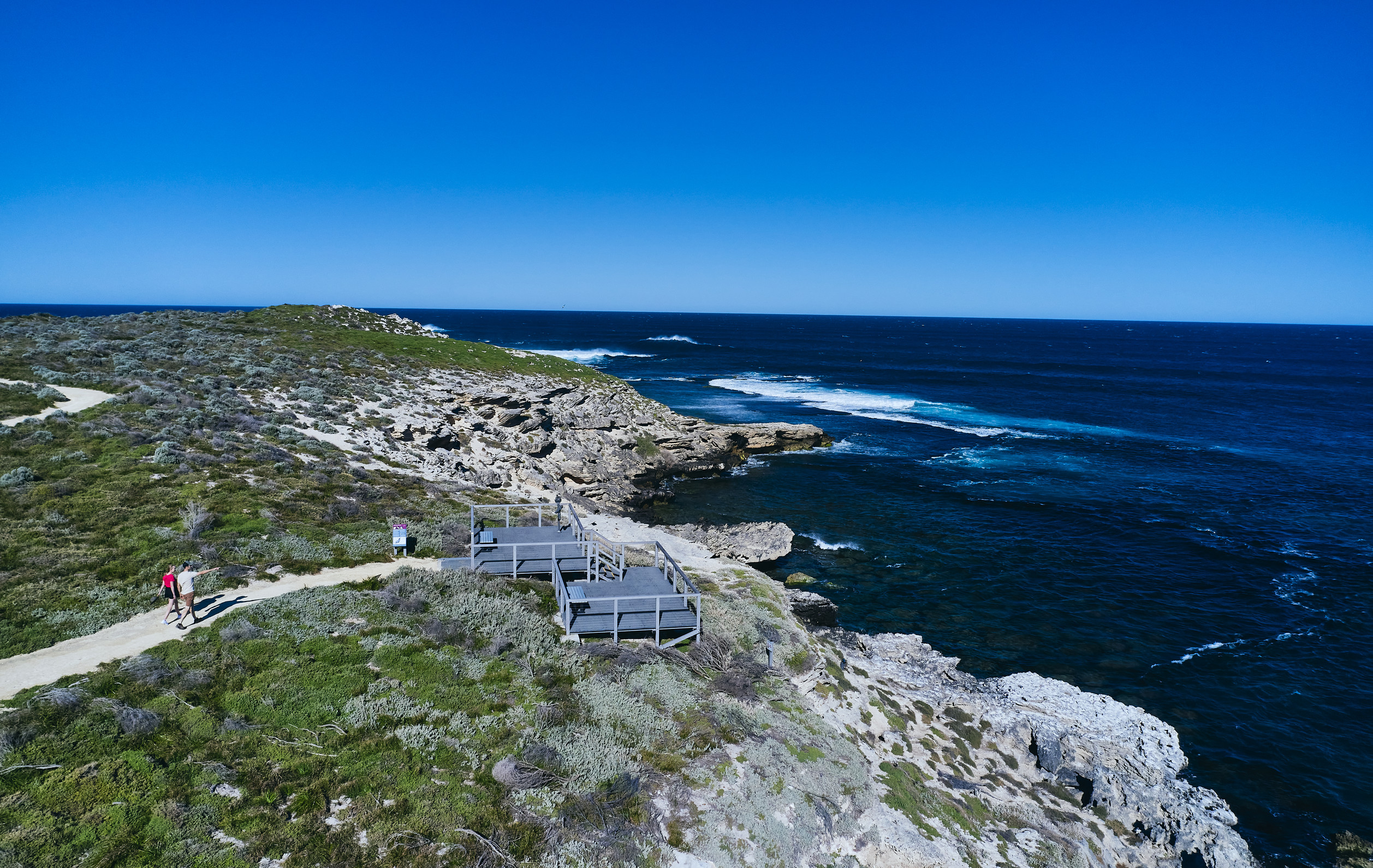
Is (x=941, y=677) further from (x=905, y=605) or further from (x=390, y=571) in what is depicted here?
(x=390, y=571)

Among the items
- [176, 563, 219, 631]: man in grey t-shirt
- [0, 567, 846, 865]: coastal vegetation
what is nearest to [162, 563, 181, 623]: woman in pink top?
[176, 563, 219, 631]: man in grey t-shirt

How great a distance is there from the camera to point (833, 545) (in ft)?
112

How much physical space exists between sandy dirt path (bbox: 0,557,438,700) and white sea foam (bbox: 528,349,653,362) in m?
104

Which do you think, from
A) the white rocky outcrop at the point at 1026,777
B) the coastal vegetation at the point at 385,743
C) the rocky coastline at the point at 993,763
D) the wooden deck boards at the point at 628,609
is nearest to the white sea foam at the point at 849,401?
the rocky coastline at the point at 993,763

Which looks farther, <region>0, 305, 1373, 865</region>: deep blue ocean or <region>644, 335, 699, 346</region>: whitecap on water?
<region>644, 335, 699, 346</region>: whitecap on water

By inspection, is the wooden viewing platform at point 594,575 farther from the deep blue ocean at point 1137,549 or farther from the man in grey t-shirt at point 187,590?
the deep blue ocean at point 1137,549

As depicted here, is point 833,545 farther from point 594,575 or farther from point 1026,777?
point 594,575

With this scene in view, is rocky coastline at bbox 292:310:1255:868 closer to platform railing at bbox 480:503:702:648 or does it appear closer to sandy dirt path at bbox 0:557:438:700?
platform railing at bbox 480:503:702:648

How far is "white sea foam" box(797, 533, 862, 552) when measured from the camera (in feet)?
111

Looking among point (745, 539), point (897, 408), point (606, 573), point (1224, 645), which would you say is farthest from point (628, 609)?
point (897, 408)

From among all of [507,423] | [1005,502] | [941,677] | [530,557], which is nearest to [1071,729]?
[941,677]

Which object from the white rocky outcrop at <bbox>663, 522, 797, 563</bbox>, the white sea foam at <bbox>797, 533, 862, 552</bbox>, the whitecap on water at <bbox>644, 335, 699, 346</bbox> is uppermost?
the whitecap on water at <bbox>644, 335, 699, 346</bbox>

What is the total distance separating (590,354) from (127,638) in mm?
121715

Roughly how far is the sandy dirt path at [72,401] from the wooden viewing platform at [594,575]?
19.1 metres
